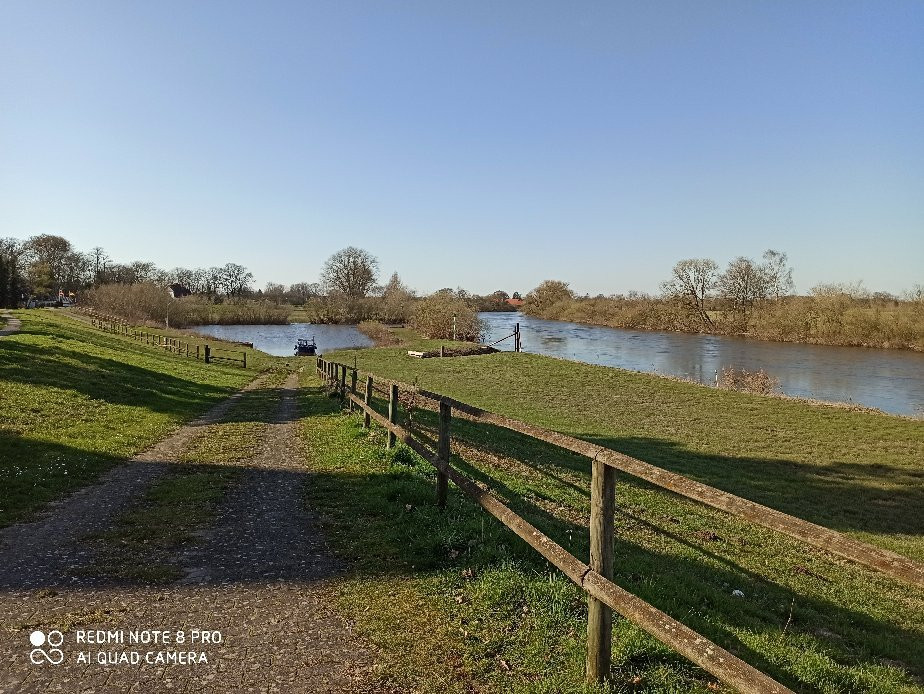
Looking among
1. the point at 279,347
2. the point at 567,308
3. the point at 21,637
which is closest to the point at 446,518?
the point at 21,637

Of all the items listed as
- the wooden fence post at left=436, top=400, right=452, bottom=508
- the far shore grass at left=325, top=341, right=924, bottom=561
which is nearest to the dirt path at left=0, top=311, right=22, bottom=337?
the far shore grass at left=325, top=341, right=924, bottom=561

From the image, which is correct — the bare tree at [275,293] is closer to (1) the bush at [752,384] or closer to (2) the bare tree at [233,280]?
(2) the bare tree at [233,280]

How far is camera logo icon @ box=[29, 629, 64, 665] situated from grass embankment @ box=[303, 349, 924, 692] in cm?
207

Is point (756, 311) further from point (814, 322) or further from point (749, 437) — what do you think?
point (749, 437)

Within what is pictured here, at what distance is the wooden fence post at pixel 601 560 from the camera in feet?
11.8

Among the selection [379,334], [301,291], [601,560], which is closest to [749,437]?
[601,560]

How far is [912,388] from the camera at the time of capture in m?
30.3

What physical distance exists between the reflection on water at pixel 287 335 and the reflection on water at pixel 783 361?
59.8 feet

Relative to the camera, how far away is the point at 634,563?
640 cm

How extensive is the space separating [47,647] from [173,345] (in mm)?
44207

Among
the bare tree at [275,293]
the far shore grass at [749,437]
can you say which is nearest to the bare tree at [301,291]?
the bare tree at [275,293]

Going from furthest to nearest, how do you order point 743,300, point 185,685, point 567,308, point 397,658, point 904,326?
point 567,308
point 743,300
point 904,326
point 397,658
point 185,685

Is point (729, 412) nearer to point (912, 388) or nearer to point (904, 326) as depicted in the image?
point (912, 388)

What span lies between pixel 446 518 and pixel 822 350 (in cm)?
5284
